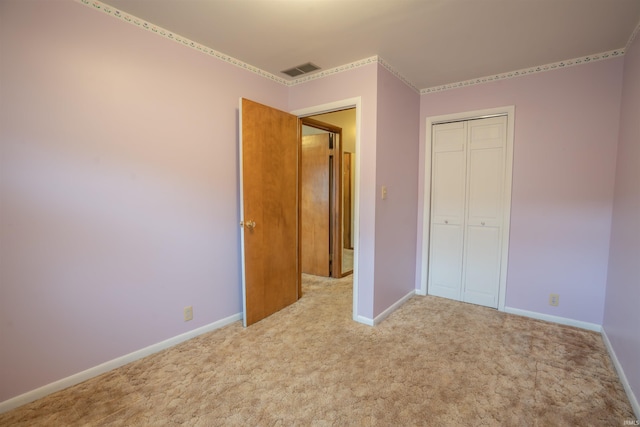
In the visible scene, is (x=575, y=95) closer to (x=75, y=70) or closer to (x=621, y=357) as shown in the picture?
(x=621, y=357)

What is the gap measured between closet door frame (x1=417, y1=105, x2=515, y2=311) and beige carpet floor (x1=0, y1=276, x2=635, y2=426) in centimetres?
62

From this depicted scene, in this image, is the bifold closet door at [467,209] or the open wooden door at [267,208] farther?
the bifold closet door at [467,209]

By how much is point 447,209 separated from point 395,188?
795mm

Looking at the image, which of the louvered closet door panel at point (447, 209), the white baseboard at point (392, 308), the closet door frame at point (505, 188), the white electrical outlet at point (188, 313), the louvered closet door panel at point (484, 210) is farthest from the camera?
the louvered closet door panel at point (447, 209)

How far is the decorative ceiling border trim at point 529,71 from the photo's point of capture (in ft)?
8.16

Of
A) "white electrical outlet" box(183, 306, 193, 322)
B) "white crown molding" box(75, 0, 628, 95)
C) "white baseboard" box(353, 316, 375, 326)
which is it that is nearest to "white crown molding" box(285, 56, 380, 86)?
"white crown molding" box(75, 0, 628, 95)

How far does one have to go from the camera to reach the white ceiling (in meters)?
1.89

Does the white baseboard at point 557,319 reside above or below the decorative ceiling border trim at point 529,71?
below

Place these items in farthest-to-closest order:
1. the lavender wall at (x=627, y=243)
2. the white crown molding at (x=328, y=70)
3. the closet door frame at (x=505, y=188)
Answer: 1. the closet door frame at (x=505, y=188)
2. the white crown molding at (x=328, y=70)
3. the lavender wall at (x=627, y=243)

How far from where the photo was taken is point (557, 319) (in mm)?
2791

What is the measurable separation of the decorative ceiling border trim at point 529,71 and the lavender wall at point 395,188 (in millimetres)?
298

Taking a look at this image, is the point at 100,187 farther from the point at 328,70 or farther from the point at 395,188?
the point at 395,188

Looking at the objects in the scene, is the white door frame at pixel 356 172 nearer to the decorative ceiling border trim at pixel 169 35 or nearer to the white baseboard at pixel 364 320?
the white baseboard at pixel 364 320

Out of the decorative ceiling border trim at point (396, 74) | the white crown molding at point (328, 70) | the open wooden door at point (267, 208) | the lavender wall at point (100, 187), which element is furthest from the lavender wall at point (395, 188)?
the lavender wall at point (100, 187)
